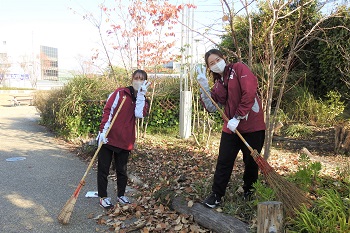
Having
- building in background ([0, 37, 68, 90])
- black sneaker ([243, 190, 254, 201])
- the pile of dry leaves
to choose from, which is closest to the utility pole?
the pile of dry leaves

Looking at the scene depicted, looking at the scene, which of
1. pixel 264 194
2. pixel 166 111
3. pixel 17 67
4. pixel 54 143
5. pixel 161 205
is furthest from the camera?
pixel 17 67

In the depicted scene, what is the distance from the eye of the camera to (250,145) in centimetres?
337

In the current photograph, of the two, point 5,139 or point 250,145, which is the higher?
point 250,145

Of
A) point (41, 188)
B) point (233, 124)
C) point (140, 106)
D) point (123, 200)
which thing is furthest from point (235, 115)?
point (41, 188)

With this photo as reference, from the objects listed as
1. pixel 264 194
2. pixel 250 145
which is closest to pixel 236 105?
pixel 250 145

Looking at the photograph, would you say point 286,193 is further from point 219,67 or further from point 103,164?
point 103,164

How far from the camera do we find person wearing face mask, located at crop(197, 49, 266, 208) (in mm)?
3162

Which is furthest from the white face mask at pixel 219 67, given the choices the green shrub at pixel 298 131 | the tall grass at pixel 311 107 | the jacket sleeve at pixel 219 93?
the tall grass at pixel 311 107

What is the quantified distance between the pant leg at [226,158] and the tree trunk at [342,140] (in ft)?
13.7

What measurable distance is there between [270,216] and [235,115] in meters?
1.03

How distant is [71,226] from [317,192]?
2774 millimetres

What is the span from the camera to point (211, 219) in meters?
3.31

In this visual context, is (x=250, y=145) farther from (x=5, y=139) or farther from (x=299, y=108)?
(x=5, y=139)

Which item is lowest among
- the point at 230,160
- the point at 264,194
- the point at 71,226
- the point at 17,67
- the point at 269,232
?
A: the point at 71,226
